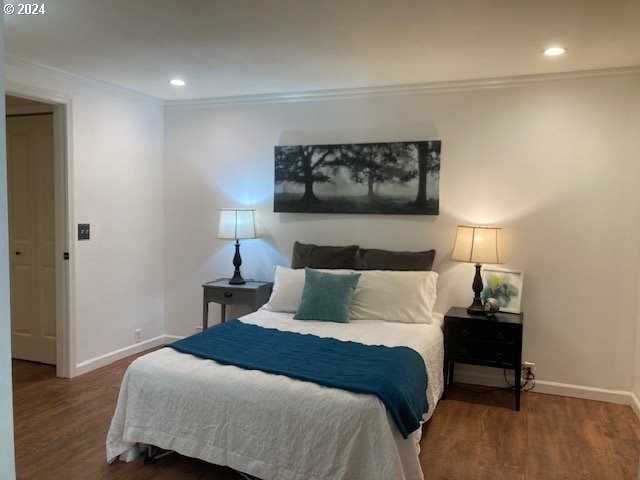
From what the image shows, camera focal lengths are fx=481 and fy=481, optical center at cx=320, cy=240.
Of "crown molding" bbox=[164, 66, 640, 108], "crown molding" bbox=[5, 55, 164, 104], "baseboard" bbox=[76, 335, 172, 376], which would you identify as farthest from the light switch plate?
"crown molding" bbox=[164, 66, 640, 108]

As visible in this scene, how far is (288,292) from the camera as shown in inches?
145

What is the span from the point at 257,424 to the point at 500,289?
2297 mm

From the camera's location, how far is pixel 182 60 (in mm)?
3297

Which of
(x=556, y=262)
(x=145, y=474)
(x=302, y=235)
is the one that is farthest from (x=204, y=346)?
(x=556, y=262)

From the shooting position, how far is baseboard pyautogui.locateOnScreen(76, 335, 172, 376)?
13.0ft

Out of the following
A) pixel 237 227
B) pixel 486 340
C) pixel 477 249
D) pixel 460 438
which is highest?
pixel 237 227

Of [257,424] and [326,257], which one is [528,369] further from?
[257,424]

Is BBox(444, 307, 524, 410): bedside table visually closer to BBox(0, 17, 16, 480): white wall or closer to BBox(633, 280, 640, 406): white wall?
BBox(633, 280, 640, 406): white wall

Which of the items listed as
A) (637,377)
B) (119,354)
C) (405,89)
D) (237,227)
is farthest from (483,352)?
(119,354)

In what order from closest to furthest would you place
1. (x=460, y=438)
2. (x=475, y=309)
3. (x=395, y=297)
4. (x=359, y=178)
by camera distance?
(x=460, y=438) < (x=395, y=297) < (x=475, y=309) < (x=359, y=178)

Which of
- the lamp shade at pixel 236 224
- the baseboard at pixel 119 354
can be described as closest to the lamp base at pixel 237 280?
the lamp shade at pixel 236 224

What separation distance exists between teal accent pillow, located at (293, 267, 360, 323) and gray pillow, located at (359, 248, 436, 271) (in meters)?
0.31

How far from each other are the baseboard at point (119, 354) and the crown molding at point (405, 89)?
231 cm

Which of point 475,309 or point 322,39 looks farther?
point 475,309
